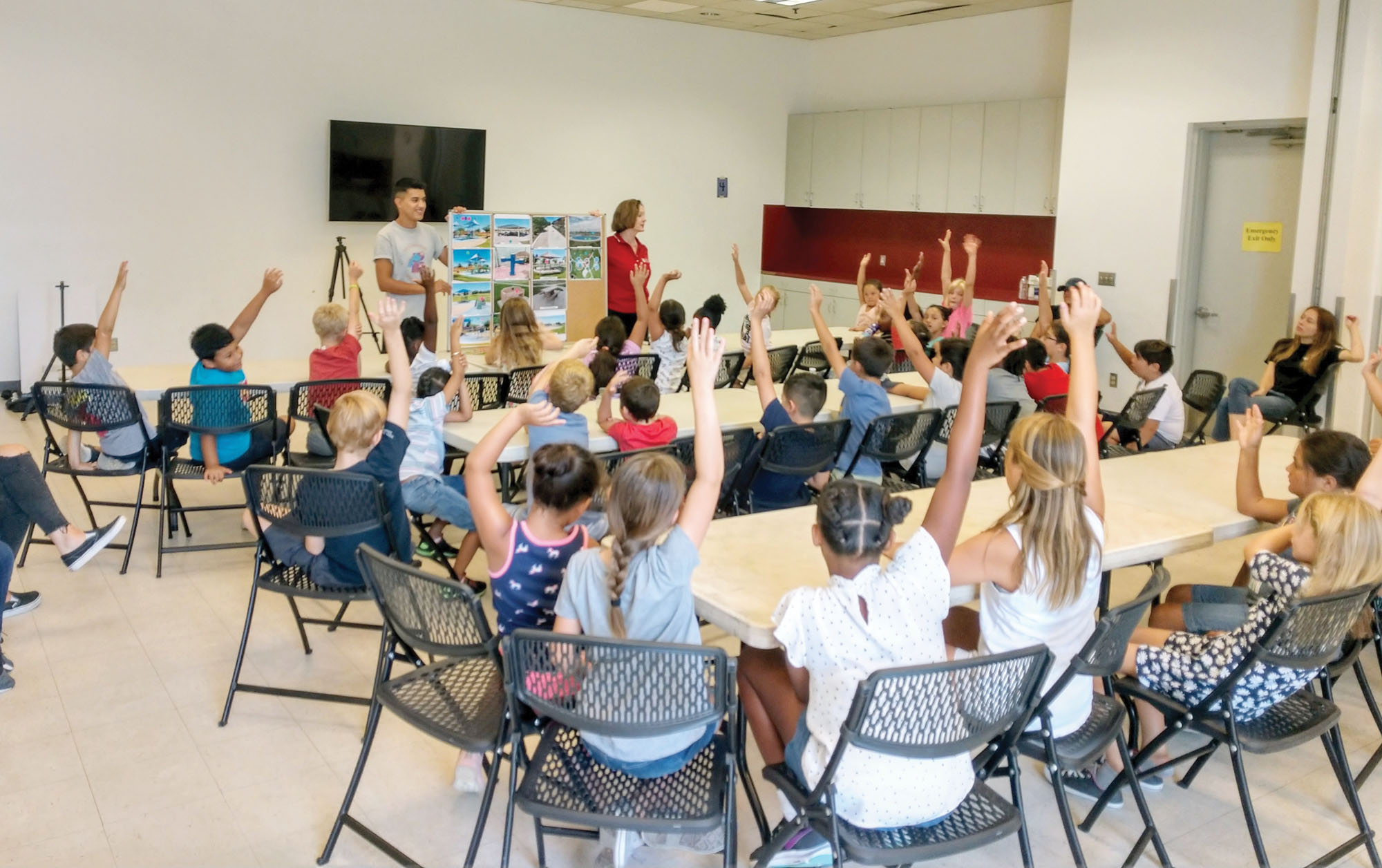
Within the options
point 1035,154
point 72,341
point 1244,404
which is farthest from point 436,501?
point 1035,154

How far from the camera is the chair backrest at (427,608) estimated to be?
2457mm

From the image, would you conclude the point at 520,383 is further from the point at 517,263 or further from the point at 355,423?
the point at 517,263

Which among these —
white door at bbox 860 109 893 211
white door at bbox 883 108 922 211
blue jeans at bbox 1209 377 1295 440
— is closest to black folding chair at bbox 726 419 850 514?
blue jeans at bbox 1209 377 1295 440

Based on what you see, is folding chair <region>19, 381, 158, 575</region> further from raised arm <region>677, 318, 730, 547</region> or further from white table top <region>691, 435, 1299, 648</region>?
raised arm <region>677, 318, 730, 547</region>

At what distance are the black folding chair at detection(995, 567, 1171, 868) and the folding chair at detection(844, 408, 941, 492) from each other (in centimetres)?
187

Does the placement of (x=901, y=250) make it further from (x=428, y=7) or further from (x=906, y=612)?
(x=906, y=612)

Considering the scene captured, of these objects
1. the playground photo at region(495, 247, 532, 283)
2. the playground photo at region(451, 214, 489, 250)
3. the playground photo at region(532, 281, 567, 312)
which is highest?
the playground photo at region(451, 214, 489, 250)

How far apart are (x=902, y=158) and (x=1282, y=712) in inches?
332

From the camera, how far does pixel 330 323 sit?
537cm

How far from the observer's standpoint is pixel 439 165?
9.64 metres

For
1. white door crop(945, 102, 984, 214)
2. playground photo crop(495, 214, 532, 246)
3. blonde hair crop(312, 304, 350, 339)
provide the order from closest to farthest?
blonde hair crop(312, 304, 350, 339) → playground photo crop(495, 214, 532, 246) → white door crop(945, 102, 984, 214)

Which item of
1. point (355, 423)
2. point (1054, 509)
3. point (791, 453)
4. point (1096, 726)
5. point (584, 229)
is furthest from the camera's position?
point (584, 229)

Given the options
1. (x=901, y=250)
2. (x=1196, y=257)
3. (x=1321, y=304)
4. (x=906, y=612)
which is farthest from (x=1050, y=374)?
(x=901, y=250)

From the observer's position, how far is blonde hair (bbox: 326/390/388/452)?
142 inches
